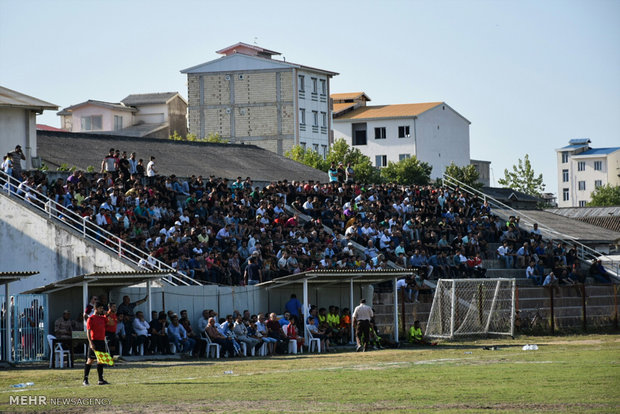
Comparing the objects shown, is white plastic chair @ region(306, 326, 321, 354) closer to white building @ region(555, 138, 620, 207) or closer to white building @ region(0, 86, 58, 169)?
white building @ region(0, 86, 58, 169)

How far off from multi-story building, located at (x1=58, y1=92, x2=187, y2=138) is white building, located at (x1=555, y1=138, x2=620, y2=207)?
206 feet

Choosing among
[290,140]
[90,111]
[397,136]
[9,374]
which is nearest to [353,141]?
[397,136]

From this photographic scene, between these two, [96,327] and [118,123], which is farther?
[118,123]

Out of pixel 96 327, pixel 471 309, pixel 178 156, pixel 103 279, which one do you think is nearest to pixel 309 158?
pixel 178 156

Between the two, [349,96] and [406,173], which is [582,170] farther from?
[406,173]

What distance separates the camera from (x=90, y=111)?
10650 cm

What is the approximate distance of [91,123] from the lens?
10694cm

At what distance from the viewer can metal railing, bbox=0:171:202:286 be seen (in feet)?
110

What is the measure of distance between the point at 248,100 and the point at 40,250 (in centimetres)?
6415

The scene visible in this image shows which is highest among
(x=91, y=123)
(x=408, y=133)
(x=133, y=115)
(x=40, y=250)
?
(x=133, y=115)

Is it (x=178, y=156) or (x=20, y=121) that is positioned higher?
(x=20, y=121)

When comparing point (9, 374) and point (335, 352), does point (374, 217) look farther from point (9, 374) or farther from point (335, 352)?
point (9, 374)

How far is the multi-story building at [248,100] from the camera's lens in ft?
323

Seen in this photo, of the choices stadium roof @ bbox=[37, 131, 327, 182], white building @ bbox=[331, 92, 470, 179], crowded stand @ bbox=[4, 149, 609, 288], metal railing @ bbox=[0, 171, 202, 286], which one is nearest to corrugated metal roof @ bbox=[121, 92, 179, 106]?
white building @ bbox=[331, 92, 470, 179]
